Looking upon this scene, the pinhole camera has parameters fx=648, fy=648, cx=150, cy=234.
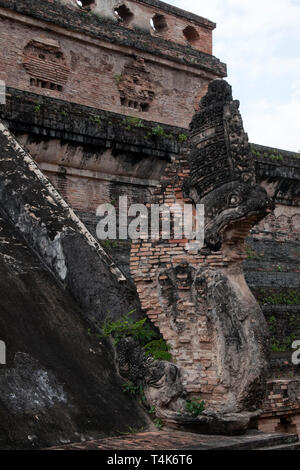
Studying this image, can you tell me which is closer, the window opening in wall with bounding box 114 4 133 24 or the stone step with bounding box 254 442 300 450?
the stone step with bounding box 254 442 300 450

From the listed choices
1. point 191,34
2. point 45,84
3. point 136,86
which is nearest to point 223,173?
point 45,84

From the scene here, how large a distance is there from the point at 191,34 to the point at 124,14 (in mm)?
1809

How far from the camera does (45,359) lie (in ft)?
12.5

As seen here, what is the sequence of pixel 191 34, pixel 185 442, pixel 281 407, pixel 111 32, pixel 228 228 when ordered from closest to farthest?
pixel 185 442 < pixel 228 228 < pixel 281 407 < pixel 111 32 < pixel 191 34

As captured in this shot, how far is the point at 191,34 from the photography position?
1455 centimetres

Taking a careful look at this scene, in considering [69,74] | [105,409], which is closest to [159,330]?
[105,409]

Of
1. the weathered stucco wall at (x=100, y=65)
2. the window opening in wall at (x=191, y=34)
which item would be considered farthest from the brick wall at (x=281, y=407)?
the window opening in wall at (x=191, y=34)

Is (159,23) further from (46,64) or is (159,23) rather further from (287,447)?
(287,447)

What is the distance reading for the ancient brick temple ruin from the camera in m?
3.80

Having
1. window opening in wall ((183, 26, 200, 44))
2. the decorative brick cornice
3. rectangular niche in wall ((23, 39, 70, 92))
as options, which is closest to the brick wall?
rectangular niche in wall ((23, 39, 70, 92))

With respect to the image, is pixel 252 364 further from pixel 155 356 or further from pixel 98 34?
pixel 98 34

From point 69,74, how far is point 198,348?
29.2 feet

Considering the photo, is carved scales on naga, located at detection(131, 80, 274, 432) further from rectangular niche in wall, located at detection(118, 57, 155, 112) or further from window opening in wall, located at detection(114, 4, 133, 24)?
window opening in wall, located at detection(114, 4, 133, 24)

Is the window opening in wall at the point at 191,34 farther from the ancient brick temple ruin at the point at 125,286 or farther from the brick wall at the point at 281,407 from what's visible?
the brick wall at the point at 281,407
